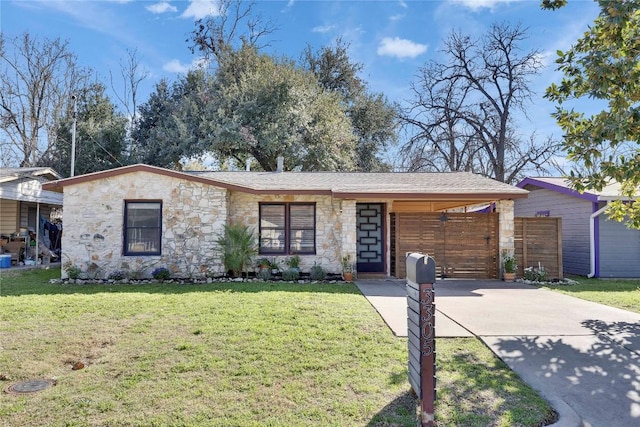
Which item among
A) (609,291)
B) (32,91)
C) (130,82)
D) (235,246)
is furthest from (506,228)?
(32,91)

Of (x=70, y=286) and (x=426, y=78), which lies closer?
(x=70, y=286)

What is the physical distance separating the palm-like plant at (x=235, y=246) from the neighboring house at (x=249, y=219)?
249 mm

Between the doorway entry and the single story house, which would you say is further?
the single story house

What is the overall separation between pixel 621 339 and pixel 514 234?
5770 mm

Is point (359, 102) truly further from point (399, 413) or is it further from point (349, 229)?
point (399, 413)

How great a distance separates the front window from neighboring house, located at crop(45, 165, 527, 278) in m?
0.03

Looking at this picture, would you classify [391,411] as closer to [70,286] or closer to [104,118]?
[70,286]

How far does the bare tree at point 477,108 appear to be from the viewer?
21609 mm

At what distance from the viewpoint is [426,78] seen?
23359 mm

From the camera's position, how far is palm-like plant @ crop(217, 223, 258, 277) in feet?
32.0

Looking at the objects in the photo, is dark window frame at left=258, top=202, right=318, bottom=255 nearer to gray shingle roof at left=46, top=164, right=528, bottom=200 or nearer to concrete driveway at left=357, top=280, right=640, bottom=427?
gray shingle roof at left=46, top=164, right=528, bottom=200

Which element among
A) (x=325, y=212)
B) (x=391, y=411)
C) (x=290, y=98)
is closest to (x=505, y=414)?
(x=391, y=411)

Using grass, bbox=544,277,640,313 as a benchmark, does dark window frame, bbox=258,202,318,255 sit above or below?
above

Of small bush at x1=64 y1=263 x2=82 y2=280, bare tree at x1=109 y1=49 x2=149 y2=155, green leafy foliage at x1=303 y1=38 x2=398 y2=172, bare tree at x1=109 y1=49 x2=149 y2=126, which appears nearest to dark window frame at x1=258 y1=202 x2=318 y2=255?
small bush at x1=64 y1=263 x2=82 y2=280
